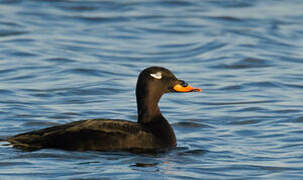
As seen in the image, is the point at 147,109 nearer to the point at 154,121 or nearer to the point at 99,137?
the point at 154,121

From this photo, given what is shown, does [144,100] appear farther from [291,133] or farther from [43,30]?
[43,30]

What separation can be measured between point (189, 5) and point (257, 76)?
31.5 ft

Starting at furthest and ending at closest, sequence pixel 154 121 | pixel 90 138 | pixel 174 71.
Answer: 1. pixel 174 71
2. pixel 154 121
3. pixel 90 138

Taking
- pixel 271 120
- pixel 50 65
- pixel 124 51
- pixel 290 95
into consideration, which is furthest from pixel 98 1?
pixel 271 120

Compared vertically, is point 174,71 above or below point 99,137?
below

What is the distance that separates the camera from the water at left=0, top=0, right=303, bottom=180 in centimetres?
857

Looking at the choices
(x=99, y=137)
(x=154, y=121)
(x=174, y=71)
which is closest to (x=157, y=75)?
(x=154, y=121)

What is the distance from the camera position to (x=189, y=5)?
2459 cm

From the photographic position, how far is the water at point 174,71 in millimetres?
8570

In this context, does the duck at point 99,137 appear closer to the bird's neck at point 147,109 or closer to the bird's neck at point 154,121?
the bird's neck at point 154,121

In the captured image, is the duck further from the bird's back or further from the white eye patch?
the white eye patch

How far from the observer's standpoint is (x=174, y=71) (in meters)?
15.6

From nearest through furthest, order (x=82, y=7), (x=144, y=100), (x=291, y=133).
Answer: (x=144, y=100) < (x=291, y=133) < (x=82, y=7)

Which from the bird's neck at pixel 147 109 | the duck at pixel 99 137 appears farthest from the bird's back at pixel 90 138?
the bird's neck at pixel 147 109
